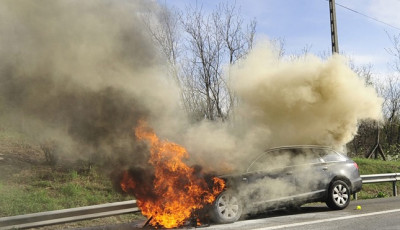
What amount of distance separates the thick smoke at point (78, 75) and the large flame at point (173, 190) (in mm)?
623

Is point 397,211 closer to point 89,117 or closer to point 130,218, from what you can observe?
point 130,218

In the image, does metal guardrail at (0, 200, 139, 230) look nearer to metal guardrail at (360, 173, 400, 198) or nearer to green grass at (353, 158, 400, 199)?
metal guardrail at (360, 173, 400, 198)

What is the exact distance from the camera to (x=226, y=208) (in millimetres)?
7535

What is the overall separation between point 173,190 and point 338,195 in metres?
4.11

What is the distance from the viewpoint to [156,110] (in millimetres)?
8664

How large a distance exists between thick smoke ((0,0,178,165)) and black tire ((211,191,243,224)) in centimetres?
185

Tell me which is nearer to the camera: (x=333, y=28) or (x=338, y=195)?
(x=338, y=195)

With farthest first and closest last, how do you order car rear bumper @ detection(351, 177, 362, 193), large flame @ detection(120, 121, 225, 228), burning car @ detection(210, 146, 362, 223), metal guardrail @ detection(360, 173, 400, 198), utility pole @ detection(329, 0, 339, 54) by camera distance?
1. utility pole @ detection(329, 0, 339, 54)
2. metal guardrail @ detection(360, 173, 400, 198)
3. car rear bumper @ detection(351, 177, 362, 193)
4. burning car @ detection(210, 146, 362, 223)
5. large flame @ detection(120, 121, 225, 228)

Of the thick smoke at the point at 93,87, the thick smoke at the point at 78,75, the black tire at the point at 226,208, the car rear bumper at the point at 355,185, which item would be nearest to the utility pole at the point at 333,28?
the thick smoke at the point at 93,87

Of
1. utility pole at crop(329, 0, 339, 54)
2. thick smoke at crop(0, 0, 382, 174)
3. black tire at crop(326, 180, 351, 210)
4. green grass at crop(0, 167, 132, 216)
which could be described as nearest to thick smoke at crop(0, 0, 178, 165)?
thick smoke at crop(0, 0, 382, 174)

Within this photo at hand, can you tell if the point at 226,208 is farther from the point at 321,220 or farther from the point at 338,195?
the point at 338,195

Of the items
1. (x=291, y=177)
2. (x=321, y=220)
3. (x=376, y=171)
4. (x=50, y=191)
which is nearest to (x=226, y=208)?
(x=291, y=177)

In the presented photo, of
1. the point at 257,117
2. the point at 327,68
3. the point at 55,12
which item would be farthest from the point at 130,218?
the point at 327,68

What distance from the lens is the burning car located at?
7.64 metres
